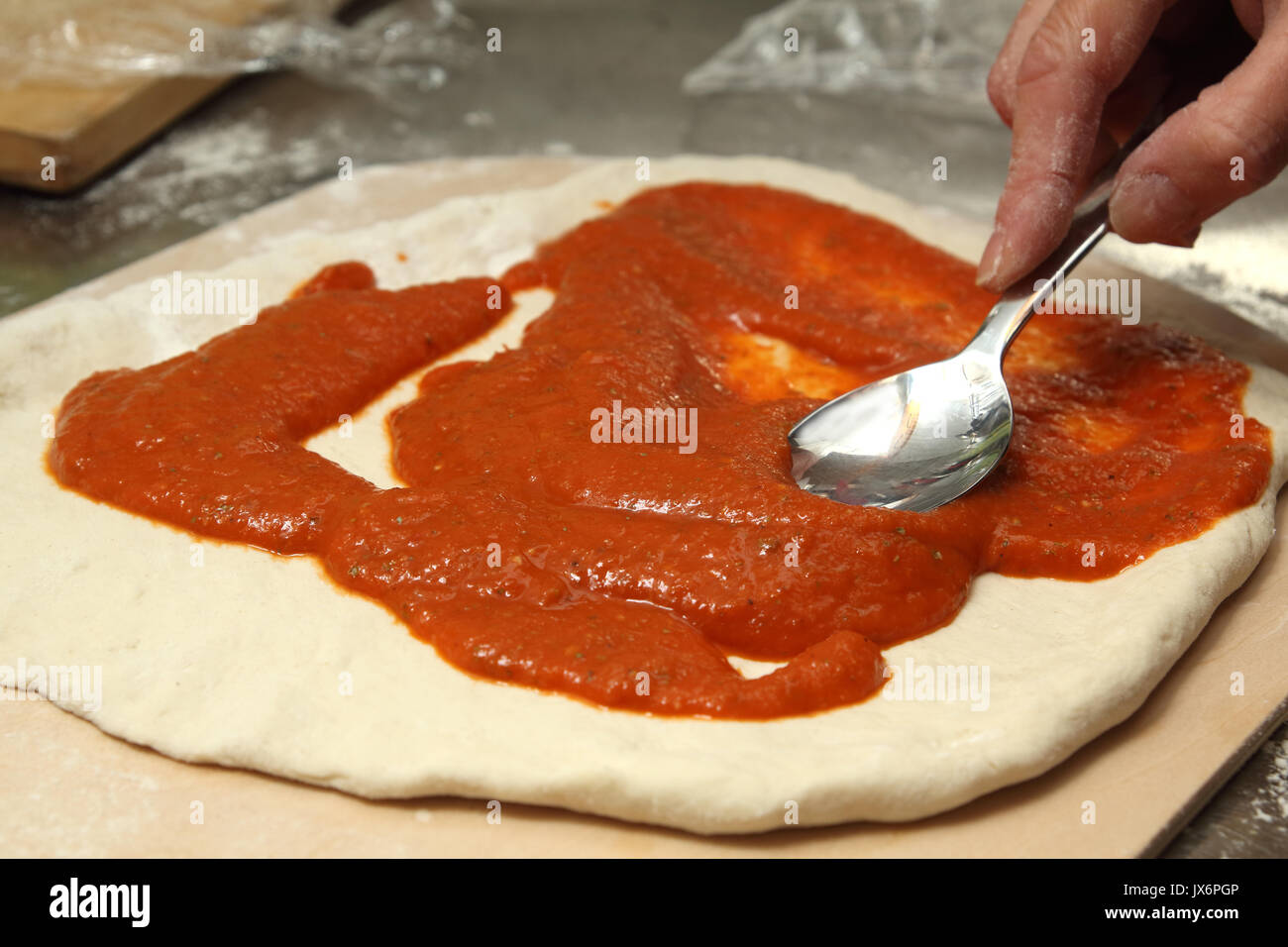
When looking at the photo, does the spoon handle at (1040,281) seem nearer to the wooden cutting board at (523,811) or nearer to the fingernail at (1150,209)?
the fingernail at (1150,209)

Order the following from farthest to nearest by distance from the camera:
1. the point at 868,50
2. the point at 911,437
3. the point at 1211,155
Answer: the point at 868,50
the point at 911,437
the point at 1211,155

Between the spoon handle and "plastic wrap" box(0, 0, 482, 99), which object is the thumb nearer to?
the spoon handle

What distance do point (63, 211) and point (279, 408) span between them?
7.67ft

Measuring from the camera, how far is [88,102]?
4.57 meters

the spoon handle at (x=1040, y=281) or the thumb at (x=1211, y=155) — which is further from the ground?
the thumb at (x=1211, y=155)

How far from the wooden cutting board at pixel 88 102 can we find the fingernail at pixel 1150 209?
12.8 feet

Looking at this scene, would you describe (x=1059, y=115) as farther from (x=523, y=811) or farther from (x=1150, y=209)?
(x=523, y=811)

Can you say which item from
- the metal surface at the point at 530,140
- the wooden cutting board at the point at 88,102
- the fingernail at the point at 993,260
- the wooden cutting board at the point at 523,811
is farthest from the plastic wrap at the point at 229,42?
the fingernail at the point at 993,260

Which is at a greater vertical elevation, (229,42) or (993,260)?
(229,42)

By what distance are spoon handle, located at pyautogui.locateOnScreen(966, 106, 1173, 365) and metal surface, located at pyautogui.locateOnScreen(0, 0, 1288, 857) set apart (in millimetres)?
1404

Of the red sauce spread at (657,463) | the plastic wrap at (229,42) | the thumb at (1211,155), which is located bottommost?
the red sauce spread at (657,463)

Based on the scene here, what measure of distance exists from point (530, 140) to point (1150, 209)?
10.5ft

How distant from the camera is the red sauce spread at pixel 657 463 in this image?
7.90 feet

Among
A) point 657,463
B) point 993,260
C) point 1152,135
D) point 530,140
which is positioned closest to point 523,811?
point 657,463
